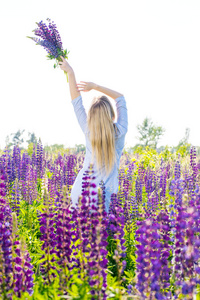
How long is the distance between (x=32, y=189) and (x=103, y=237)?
12.9ft

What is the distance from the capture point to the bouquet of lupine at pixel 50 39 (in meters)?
4.79

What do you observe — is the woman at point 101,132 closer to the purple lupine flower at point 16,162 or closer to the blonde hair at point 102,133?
the blonde hair at point 102,133

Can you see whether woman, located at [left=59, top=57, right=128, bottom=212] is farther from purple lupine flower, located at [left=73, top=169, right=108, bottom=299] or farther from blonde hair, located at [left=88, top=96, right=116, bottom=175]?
purple lupine flower, located at [left=73, top=169, right=108, bottom=299]

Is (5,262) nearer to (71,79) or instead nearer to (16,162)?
(71,79)

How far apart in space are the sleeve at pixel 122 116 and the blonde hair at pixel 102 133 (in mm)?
200

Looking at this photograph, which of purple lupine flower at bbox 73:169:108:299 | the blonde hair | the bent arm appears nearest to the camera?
purple lupine flower at bbox 73:169:108:299

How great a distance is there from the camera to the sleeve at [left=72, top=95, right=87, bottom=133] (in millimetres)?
4273

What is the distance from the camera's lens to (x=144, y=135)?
57.0m

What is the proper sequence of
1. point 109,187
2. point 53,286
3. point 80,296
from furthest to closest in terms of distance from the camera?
point 109,187
point 53,286
point 80,296

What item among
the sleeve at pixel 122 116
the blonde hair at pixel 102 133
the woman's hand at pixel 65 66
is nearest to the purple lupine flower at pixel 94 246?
the blonde hair at pixel 102 133

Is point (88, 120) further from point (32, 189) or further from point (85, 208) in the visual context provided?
point (32, 189)

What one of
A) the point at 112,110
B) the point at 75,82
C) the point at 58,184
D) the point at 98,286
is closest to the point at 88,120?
the point at 112,110

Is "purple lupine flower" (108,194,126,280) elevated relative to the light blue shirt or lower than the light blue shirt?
lower

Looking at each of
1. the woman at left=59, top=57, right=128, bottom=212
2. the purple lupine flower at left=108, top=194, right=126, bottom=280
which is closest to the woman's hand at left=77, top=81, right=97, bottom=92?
the woman at left=59, top=57, right=128, bottom=212
